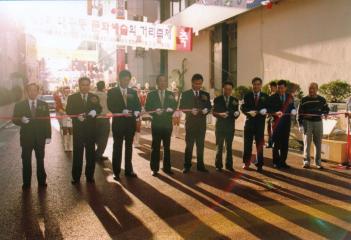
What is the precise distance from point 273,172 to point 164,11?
24.2m

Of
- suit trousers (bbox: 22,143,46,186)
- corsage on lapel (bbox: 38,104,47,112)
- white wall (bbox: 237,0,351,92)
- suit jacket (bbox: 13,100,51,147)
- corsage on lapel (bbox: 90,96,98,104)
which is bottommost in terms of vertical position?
suit trousers (bbox: 22,143,46,186)

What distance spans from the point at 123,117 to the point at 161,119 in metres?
0.80

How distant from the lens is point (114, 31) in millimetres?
15234

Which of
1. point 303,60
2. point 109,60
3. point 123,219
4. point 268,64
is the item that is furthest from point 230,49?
point 109,60

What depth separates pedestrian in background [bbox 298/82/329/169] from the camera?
812 centimetres

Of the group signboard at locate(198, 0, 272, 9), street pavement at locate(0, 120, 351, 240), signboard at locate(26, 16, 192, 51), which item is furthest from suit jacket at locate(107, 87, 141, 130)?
signboard at locate(26, 16, 192, 51)

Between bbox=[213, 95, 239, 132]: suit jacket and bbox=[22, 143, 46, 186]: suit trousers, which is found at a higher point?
bbox=[213, 95, 239, 132]: suit jacket

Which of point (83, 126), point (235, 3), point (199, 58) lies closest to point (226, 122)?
point (83, 126)

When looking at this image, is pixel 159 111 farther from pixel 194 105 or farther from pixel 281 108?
pixel 281 108

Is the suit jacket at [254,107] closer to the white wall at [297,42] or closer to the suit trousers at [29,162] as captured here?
the suit trousers at [29,162]

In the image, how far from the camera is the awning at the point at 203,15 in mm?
18031

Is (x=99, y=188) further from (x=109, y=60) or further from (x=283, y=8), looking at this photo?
(x=109, y=60)

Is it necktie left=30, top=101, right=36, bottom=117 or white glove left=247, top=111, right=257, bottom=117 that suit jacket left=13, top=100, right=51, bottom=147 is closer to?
necktie left=30, top=101, right=36, bottom=117

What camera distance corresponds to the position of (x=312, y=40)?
13.8 m
